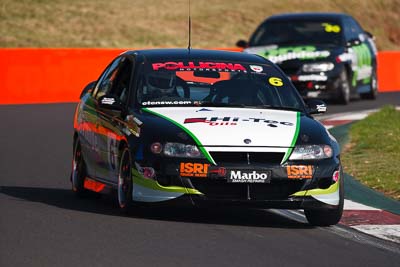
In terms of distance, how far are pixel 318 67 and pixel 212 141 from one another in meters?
15.1

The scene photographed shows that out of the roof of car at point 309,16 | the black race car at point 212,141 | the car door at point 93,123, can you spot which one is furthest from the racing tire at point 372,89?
the black race car at point 212,141

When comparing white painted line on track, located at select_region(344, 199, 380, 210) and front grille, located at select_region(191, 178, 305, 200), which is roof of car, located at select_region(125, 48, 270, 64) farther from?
front grille, located at select_region(191, 178, 305, 200)

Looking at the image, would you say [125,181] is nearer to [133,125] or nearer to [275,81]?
[133,125]

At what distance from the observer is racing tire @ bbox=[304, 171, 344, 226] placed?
10352 mm

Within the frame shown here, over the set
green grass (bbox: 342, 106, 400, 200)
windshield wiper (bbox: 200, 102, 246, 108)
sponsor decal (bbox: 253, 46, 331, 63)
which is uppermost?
windshield wiper (bbox: 200, 102, 246, 108)

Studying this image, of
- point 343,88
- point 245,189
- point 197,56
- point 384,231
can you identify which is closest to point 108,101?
point 197,56

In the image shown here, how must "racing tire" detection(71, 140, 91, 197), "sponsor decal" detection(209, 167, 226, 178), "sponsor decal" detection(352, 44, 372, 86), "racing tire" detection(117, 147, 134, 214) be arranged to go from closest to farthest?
"sponsor decal" detection(209, 167, 226, 178), "racing tire" detection(117, 147, 134, 214), "racing tire" detection(71, 140, 91, 197), "sponsor decal" detection(352, 44, 372, 86)

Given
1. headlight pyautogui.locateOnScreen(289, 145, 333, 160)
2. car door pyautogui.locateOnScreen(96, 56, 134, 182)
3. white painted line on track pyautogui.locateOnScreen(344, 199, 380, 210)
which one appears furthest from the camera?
white painted line on track pyautogui.locateOnScreen(344, 199, 380, 210)

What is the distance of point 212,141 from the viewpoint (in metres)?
10.1

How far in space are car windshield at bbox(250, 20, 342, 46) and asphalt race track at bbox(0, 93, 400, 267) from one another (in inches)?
494

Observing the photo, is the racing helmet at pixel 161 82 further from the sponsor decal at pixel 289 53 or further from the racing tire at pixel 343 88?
the racing tire at pixel 343 88

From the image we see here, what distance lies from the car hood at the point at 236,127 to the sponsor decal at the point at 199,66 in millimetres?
721

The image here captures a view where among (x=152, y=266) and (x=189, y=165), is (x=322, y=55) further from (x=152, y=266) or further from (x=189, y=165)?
(x=152, y=266)

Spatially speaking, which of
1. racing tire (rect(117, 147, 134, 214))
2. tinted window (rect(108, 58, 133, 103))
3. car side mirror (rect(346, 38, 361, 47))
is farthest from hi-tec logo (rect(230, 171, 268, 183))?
car side mirror (rect(346, 38, 361, 47))
